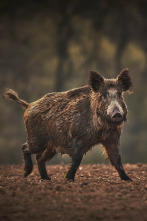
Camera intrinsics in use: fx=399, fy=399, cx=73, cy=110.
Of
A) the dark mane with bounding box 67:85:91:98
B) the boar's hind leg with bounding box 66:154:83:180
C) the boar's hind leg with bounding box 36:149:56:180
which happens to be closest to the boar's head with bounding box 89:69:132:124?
the dark mane with bounding box 67:85:91:98

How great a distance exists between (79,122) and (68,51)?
11093mm

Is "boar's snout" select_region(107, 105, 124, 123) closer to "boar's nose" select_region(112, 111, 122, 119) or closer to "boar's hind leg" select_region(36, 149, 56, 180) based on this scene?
"boar's nose" select_region(112, 111, 122, 119)

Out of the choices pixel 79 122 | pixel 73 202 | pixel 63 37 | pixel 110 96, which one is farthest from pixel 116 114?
pixel 63 37

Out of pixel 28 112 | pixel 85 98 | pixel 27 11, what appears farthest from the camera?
pixel 27 11

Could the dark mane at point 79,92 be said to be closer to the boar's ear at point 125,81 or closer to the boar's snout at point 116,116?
the boar's ear at point 125,81

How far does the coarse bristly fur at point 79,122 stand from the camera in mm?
7008

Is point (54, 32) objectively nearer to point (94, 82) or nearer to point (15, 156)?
point (15, 156)

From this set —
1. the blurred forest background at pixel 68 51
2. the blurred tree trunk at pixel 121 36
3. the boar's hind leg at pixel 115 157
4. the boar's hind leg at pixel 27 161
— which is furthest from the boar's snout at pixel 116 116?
the blurred tree trunk at pixel 121 36

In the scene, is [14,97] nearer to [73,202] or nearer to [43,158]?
[43,158]

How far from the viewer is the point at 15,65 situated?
60.2 ft

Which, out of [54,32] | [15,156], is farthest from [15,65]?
[15,156]

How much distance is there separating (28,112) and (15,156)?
385 inches

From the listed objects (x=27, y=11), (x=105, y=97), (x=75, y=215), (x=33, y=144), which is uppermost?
(x=27, y=11)

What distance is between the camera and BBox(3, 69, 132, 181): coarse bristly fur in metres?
7.01
